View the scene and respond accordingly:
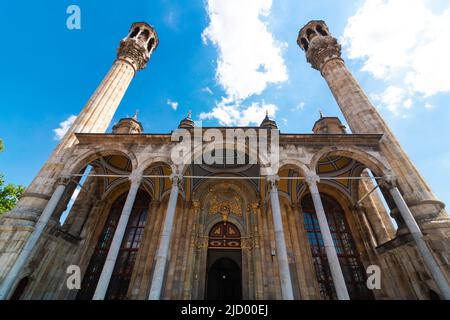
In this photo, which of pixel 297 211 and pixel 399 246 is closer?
pixel 399 246

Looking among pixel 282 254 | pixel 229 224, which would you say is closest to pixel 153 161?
pixel 229 224

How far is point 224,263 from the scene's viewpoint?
11828 millimetres

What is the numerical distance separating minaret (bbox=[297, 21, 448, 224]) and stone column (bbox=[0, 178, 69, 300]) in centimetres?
1439

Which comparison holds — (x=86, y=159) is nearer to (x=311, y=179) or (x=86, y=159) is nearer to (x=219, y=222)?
(x=219, y=222)

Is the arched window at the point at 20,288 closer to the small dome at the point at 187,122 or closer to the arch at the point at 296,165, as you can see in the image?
the arch at the point at 296,165

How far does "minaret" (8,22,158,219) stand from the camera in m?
8.94

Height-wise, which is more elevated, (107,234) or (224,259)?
(107,234)

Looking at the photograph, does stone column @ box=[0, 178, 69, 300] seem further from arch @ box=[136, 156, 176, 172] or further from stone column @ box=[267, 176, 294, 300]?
stone column @ box=[267, 176, 294, 300]

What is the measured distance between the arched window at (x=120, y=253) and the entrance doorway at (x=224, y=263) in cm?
417

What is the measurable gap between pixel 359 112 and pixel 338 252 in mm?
7854
